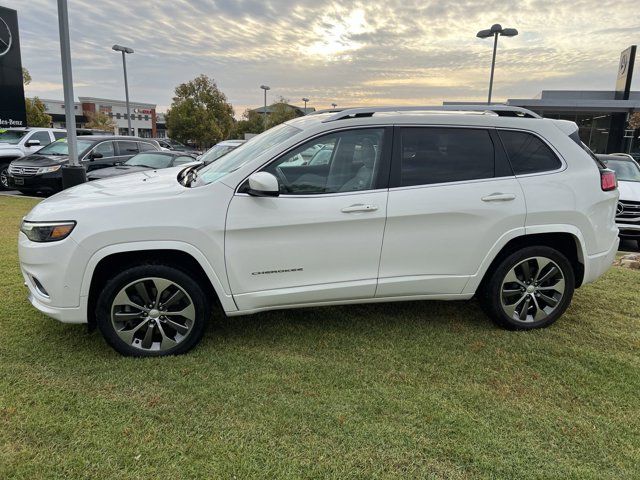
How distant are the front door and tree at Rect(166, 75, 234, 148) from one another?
38352mm

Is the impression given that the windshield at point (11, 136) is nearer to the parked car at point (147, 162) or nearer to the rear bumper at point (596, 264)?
the parked car at point (147, 162)

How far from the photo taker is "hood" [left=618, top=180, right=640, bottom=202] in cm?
809

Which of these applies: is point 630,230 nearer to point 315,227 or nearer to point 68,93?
point 315,227

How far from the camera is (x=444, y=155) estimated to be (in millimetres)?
3609

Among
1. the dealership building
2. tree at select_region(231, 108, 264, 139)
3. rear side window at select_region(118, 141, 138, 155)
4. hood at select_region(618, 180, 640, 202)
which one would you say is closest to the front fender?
hood at select_region(618, 180, 640, 202)

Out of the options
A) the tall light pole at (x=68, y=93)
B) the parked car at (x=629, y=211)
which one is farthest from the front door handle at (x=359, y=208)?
the tall light pole at (x=68, y=93)

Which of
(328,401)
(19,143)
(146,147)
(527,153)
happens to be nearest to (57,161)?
(146,147)

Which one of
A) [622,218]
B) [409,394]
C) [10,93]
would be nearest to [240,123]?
[10,93]

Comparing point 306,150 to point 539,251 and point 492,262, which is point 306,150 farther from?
point 539,251

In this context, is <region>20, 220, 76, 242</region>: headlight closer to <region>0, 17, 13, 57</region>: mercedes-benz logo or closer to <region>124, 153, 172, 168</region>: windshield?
<region>124, 153, 172, 168</region>: windshield

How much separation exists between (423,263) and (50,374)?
2.78m

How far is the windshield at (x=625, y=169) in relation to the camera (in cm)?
909

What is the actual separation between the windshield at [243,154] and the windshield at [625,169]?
26.2 feet

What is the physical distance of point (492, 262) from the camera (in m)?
3.81
